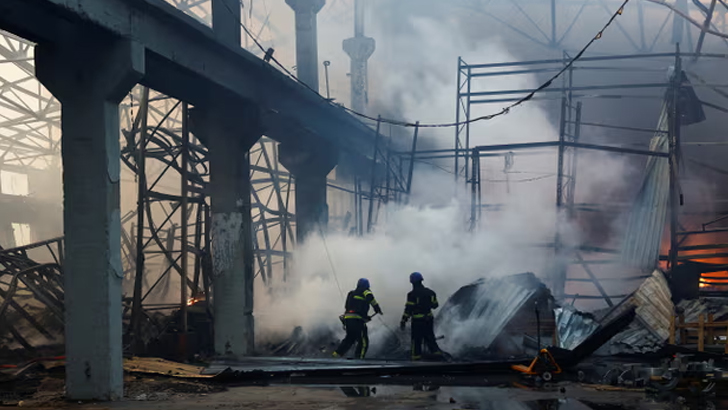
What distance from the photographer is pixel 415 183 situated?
31.6 metres

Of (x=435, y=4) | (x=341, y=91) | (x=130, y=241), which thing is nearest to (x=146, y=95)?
(x=130, y=241)

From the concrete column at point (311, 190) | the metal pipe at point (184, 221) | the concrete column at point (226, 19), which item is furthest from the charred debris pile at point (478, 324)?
the concrete column at point (226, 19)

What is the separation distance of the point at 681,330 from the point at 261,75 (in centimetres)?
1042

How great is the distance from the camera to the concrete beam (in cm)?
1048

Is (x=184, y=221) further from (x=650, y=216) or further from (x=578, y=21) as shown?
(x=578, y=21)

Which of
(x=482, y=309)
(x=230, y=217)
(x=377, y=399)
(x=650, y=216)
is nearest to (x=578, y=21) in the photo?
(x=650, y=216)

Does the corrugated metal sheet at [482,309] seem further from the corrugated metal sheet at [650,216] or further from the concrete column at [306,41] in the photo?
the concrete column at [306,41]

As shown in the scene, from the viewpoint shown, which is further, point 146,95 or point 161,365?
point 146,95

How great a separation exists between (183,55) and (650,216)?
13655mm

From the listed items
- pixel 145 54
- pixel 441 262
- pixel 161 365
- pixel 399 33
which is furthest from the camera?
pixel 399 33

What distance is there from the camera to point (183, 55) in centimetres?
1357

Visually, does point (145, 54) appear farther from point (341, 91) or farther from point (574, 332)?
point (341, 91)

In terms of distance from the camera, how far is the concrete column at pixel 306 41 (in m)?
25.7

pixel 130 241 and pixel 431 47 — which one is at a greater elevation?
pixel 431 47
